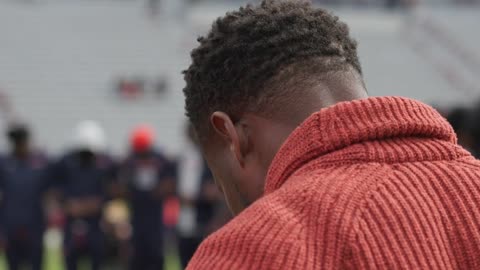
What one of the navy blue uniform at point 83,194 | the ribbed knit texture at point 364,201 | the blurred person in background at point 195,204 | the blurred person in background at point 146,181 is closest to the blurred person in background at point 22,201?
the navy blue uniform at point 83,194

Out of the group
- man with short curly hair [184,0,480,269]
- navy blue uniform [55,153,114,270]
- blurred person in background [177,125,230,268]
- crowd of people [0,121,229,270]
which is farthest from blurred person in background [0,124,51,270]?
man with short curly hair [184,0,480,269]

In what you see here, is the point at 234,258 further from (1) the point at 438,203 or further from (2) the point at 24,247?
(2) the point at 24,247

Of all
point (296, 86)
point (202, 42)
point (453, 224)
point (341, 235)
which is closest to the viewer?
point (341, 235)

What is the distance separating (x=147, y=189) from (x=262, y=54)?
25.4 ft

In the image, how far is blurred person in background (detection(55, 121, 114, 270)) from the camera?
30.3 feet

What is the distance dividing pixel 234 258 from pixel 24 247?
8226mm

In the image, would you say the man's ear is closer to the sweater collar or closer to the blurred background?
the sweater collar

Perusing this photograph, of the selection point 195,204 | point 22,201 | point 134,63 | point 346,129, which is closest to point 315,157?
point 346,129

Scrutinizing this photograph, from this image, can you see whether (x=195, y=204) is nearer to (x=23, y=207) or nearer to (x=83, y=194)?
(x=83, y=194)

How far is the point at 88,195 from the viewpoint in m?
9.30

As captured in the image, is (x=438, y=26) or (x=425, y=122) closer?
(x=425, y=122)

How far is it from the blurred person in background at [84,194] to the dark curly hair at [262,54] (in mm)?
7659

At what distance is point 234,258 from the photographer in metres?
1.39

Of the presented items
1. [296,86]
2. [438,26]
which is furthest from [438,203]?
[438,26]
